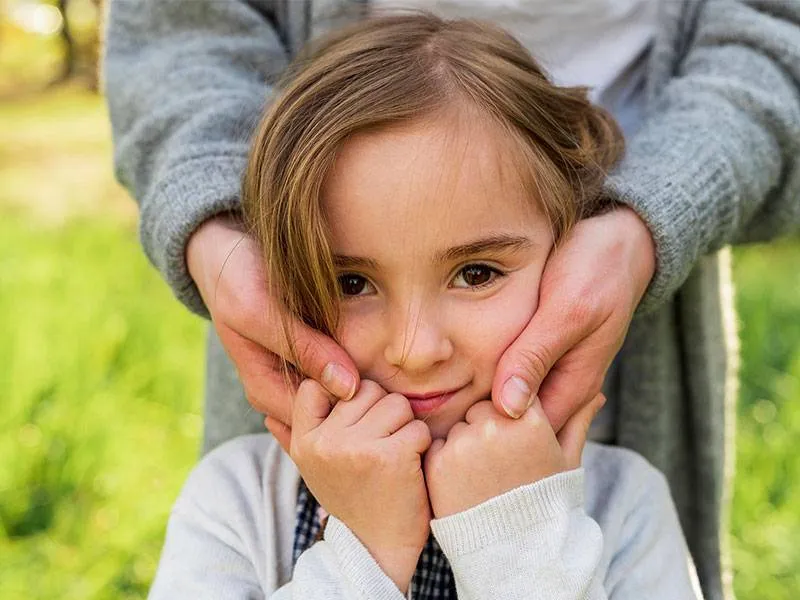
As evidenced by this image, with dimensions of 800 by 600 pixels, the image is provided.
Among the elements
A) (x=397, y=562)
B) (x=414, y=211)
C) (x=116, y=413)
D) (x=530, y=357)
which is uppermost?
(x=414, y=211)

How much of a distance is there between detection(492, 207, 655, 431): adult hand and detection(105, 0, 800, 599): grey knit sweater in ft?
0.16

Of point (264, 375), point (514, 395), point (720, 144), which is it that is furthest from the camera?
point (720, 144)

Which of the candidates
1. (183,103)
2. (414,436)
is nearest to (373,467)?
(414,436)

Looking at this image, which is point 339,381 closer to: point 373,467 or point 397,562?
point 373,467

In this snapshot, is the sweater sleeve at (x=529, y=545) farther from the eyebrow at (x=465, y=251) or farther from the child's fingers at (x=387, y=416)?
the eyebrow at (x=465, y=251)

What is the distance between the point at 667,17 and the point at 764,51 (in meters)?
0.16

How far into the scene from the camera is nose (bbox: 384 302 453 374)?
1.21m

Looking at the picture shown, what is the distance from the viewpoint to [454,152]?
1246 mm

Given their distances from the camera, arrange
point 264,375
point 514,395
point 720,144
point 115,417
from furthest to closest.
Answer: point 115,417 < point 720,144 < point 264,375 < point 514,395

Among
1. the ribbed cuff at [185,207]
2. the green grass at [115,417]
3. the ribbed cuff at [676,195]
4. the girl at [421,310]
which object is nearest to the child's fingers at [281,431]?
the girl at [421,310]

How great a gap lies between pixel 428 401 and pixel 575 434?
0.63 ft

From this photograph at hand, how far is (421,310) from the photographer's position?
1.24 meters

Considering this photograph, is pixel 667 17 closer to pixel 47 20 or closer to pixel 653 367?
pixel 653 367

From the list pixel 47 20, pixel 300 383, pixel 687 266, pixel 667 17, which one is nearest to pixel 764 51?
pixel 667 17
